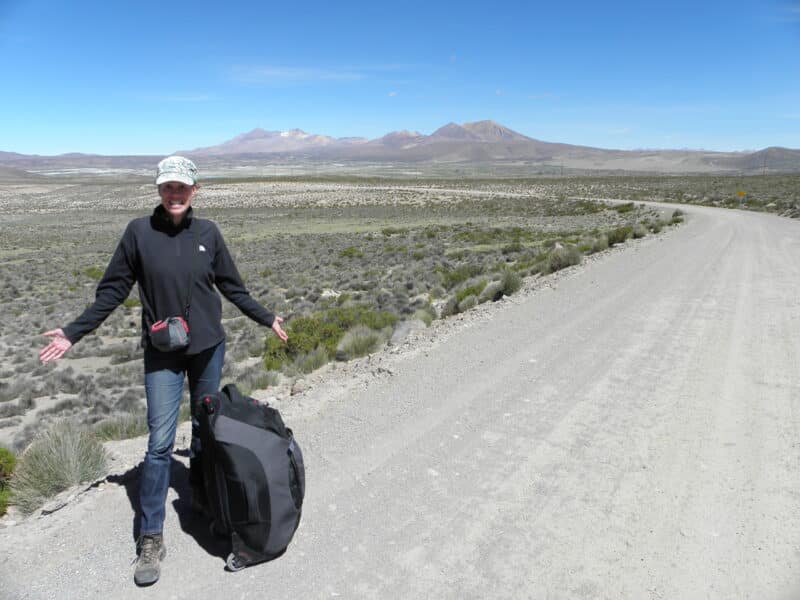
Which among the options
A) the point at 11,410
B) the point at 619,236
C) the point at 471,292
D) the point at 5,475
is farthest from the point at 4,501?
the point at 619,236

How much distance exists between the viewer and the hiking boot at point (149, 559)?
3066mm

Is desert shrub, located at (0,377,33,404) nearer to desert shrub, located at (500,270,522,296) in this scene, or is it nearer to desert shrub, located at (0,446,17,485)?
desert shrub, located at (0,446,17,485)

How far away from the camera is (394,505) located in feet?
12.4

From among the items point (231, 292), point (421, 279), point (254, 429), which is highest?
point (231, 292)

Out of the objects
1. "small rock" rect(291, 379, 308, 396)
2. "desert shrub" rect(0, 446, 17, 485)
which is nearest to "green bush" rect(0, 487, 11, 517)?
"desert shrub" rect(0, 446, 17, 485)

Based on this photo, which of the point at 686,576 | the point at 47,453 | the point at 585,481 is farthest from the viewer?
the point at 47,453

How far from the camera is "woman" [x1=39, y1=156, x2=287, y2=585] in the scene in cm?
314

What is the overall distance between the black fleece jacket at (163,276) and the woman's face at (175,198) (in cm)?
5

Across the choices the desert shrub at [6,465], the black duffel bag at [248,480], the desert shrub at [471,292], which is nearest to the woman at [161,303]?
the black duffel bag at [248,480]

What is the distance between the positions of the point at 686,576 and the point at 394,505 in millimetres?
1774

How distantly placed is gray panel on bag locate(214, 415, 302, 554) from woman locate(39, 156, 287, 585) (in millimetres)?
424

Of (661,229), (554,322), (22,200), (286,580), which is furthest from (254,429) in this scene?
(22,200)

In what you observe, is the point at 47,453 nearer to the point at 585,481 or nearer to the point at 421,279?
the point at 585,481

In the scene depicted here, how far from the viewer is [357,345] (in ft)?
29.1
